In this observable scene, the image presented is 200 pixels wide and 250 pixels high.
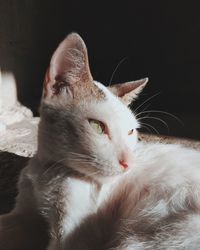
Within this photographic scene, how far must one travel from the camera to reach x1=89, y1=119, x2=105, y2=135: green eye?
1.24 metres

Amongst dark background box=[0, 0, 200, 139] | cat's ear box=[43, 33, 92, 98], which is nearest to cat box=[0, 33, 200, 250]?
cat's ear box=[43, 33, 92, 98]

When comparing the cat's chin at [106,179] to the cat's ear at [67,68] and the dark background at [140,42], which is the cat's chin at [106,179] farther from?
the dark background at [140,42]

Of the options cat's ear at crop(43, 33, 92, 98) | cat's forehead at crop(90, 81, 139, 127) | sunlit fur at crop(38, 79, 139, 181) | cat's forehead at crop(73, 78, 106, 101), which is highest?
cat's ear at crop(43, 33, 92, 98)

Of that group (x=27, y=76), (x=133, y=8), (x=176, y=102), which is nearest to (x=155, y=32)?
(x=133, y=8)

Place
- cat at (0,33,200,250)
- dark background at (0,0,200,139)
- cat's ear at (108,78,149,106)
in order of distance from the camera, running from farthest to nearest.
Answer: dark background at (0,0,200,139)
cat's ear at (108,78,149,106)
cat at (0,33,200,250)

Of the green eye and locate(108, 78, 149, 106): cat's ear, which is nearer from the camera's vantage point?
the green eye

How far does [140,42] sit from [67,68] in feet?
8.83

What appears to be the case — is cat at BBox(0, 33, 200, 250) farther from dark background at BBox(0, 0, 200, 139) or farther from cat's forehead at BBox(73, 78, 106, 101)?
dark background at BBox(0, 0, 200, 139)

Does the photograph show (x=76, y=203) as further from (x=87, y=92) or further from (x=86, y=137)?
(x=87, y=92)

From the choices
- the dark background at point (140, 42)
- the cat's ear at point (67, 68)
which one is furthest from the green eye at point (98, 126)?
the dark background at point (140, 42)

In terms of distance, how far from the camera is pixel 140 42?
3.87 metres

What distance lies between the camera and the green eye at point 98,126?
4.06ft

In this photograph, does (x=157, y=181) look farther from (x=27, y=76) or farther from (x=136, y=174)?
(x=27, y=76)

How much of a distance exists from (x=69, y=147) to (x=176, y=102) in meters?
2.69
